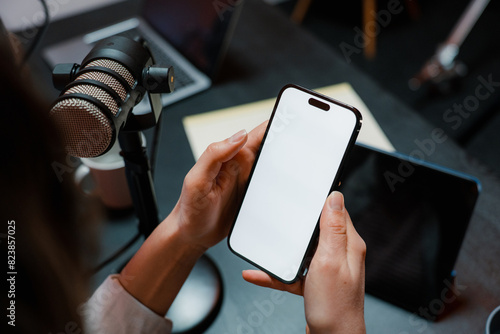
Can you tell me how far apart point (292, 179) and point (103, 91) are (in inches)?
10.3

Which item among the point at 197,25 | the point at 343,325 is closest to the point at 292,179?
the point at 343,325

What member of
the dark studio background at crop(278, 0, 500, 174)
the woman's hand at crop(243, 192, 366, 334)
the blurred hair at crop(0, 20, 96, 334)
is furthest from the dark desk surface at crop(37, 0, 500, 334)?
the dark studio background at crop(278, 0, 500, 174)

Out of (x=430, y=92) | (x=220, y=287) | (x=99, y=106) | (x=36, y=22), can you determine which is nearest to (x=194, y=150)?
(x=220, y=287)

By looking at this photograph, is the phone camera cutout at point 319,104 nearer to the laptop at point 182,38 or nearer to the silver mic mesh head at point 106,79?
the silver mic mesh head at point 106,79

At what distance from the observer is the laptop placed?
0.83 meters

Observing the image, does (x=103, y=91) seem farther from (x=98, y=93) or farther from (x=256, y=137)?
(x=256, y=137)

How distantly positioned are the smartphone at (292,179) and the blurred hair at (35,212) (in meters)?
0.24

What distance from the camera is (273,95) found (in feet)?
2.91

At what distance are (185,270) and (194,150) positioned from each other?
296mm

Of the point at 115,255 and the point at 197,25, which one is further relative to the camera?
the point at 197,25

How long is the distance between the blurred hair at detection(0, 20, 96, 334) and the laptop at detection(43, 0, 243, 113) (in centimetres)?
53

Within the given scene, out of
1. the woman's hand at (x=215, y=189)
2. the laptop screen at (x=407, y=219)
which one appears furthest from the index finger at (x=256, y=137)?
the laptop screen at (x=407, y=219)

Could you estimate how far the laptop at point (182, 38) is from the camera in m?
0.83

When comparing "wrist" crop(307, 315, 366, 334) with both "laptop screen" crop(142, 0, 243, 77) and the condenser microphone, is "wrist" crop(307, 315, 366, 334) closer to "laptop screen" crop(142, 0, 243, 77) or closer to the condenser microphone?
the condenser microphone
